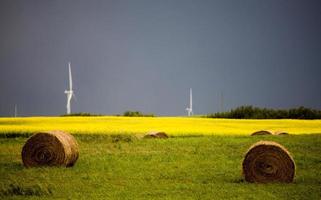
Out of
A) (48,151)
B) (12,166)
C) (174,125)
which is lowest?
(12,166)

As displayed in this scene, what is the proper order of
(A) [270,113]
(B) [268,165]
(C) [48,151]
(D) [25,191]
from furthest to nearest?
(A) [270,113] → (C) [48,151] → (B) [268,165] → (D) [25,191]

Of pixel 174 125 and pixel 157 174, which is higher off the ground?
pixel 174 125

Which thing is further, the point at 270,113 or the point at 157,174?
the point at 270,113

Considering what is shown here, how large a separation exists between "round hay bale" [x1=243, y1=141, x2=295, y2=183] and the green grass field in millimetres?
459

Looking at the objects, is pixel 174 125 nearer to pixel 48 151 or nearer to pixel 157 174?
pixel 48 151

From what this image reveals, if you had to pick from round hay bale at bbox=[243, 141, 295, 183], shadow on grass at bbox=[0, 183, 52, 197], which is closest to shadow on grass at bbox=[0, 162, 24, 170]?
shadow on grass at bbox=[0, 183, 52, 197]

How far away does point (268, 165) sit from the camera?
1769 centimetres

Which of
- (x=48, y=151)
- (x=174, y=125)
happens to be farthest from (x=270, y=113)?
(x=48, y=151)

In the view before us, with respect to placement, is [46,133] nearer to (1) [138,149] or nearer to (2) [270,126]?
(1) [138,149]

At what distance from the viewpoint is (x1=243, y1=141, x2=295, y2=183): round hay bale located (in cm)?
1764

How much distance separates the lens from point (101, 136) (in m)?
33.9

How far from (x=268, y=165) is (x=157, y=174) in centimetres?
332

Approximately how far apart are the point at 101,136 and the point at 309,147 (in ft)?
38.2

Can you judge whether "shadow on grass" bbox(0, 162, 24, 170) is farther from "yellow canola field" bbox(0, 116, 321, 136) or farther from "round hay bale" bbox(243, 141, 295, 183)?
"yellow canola field" bbox(0, 116, 321, 136)
